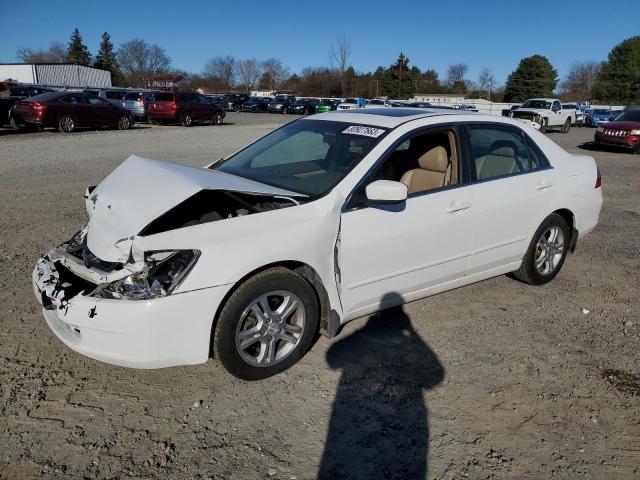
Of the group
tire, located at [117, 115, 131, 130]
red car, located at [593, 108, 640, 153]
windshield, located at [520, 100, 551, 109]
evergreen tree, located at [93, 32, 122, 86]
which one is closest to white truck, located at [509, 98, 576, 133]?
windshield, located at [520, 100, 551, 109]

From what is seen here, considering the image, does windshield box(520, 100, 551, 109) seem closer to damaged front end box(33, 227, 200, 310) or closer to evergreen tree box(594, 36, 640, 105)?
damaged front end box(33, 227, 200, 310)

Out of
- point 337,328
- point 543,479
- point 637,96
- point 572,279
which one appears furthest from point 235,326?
point 637,96

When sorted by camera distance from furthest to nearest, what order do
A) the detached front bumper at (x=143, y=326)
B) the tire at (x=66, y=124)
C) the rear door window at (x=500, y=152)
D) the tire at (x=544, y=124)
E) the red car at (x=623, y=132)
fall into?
the tire at (x=544, y=124), the tire at (x=66, y=124), the red car at (x=623, y=132), the rear door window at (x=500, y=152), the detached front bumper at (x=143, y=326)

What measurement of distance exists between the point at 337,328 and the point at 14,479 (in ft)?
6.43

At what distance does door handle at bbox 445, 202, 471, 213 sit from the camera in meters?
4.02

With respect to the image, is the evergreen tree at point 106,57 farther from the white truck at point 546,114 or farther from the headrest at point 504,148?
the headrest at point 504,148

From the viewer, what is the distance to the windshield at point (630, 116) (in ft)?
61.2

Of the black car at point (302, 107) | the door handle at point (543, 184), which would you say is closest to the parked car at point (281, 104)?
the black car at point (302, 107)

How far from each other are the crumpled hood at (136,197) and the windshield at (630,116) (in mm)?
19024

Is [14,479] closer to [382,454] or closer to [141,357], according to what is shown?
[141,357]

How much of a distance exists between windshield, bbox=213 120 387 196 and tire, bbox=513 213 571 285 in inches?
75.3

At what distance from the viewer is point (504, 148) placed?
15.4 ft

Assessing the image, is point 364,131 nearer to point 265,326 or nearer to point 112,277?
point 265,326

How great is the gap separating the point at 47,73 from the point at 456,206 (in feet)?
204
